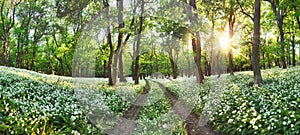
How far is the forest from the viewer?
26.6 ft

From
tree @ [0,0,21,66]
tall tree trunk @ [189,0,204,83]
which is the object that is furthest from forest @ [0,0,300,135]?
tree @ [0,0,21,66]

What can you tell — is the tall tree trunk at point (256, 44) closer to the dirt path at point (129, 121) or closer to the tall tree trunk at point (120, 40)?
the dirt path at point (129, 121)

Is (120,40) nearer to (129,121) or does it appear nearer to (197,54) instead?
(197,54)

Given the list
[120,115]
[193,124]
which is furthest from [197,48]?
[120,115]

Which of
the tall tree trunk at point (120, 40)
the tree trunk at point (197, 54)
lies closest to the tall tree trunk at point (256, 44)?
the tree trunk at point (197, 54)

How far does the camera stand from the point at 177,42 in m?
21.8

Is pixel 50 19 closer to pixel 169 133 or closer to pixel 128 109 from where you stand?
pixel 128 109

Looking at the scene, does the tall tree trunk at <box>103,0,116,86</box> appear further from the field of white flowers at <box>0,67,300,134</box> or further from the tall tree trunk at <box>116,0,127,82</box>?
the field of white flowers at <box>0,67,300,134</box>

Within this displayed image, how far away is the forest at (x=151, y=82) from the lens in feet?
26.6

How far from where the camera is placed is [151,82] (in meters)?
24.9

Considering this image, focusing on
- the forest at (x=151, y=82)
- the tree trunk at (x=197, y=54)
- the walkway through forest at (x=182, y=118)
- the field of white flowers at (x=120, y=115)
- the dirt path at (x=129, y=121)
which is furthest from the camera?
the tree trunk at (x=197, y=54)

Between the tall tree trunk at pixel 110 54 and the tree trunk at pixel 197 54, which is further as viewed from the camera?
the tree trunk at pixel 197 54

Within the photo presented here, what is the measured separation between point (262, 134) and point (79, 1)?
1827cm

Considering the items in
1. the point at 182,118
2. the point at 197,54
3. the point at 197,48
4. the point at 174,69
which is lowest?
the point at 182,118
